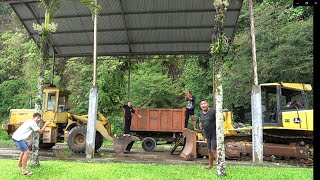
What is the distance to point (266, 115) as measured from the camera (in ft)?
42.4

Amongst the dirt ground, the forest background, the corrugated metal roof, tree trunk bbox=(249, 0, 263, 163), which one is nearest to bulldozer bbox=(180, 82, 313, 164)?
the dirt ground

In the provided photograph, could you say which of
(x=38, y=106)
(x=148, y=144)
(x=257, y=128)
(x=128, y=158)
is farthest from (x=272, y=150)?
(x=38, y=106)

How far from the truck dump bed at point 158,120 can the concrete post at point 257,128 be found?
4.26m

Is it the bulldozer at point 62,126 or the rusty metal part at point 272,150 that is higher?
the bulldozer at point 62,126

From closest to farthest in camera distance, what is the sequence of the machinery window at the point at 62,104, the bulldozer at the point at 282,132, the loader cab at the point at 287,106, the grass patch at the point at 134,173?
the grass patch at the point at 134,173 < the loader cab at the point at 287,106 < the bulldozer at the point at 282,132 < the machinery window at the point at 62,104

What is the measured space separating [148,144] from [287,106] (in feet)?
21.3

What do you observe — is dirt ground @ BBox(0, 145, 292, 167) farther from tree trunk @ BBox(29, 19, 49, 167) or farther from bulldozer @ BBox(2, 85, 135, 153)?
tree trunk @ BBox(29, 19, 49, 167)

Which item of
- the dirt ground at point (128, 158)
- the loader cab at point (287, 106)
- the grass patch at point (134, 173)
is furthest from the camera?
the loader cab at point (287, 106)

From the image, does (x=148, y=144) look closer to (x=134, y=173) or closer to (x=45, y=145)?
(x=45, y=145)

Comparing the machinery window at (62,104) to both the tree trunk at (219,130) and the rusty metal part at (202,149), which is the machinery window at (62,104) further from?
the tree trunk at (219,130)

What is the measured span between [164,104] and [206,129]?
1595cm

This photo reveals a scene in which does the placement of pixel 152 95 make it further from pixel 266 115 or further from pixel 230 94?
pixel 266 115

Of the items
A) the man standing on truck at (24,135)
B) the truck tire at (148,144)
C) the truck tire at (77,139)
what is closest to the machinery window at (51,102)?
the truck tire at (77,139)

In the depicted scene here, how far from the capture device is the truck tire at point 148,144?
621 inches
